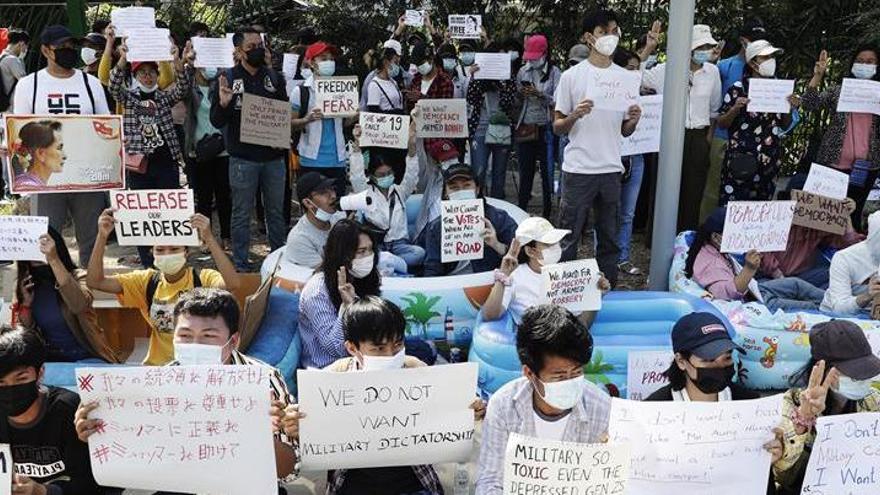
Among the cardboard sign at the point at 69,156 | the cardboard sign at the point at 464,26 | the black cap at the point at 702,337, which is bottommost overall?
the black cap at the point at 702,337

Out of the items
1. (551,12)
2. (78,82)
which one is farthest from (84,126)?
(551,12)

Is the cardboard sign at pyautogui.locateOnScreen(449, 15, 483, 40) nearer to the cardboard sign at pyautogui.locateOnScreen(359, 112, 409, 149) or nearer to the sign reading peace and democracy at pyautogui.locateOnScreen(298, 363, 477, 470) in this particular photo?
the cardboard sign at pyautogui.locateOnScreen(359, 112, 409, 149)

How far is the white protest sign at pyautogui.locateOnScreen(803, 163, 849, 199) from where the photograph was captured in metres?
6.84

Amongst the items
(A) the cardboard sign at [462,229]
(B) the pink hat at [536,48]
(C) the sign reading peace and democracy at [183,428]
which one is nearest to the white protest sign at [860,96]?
(B) the pink hat at [536,48]

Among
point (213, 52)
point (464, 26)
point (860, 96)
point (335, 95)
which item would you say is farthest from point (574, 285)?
point (464, 26)

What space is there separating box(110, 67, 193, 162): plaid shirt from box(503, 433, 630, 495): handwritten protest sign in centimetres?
521

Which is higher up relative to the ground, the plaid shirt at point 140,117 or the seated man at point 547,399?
the plaid shirt at point 140,117

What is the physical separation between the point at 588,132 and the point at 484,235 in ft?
3.69

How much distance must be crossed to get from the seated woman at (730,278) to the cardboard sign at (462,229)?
157 cm

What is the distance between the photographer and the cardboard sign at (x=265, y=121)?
288 inches

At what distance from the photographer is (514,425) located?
353 cm

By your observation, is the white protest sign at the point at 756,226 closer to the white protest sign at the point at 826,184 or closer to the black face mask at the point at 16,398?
the white protest sign at the point at 826,184

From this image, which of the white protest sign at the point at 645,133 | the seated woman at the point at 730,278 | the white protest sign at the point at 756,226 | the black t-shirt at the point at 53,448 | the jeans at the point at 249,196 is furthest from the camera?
the white protest sign at the point at 645,133

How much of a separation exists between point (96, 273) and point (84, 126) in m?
1.74
